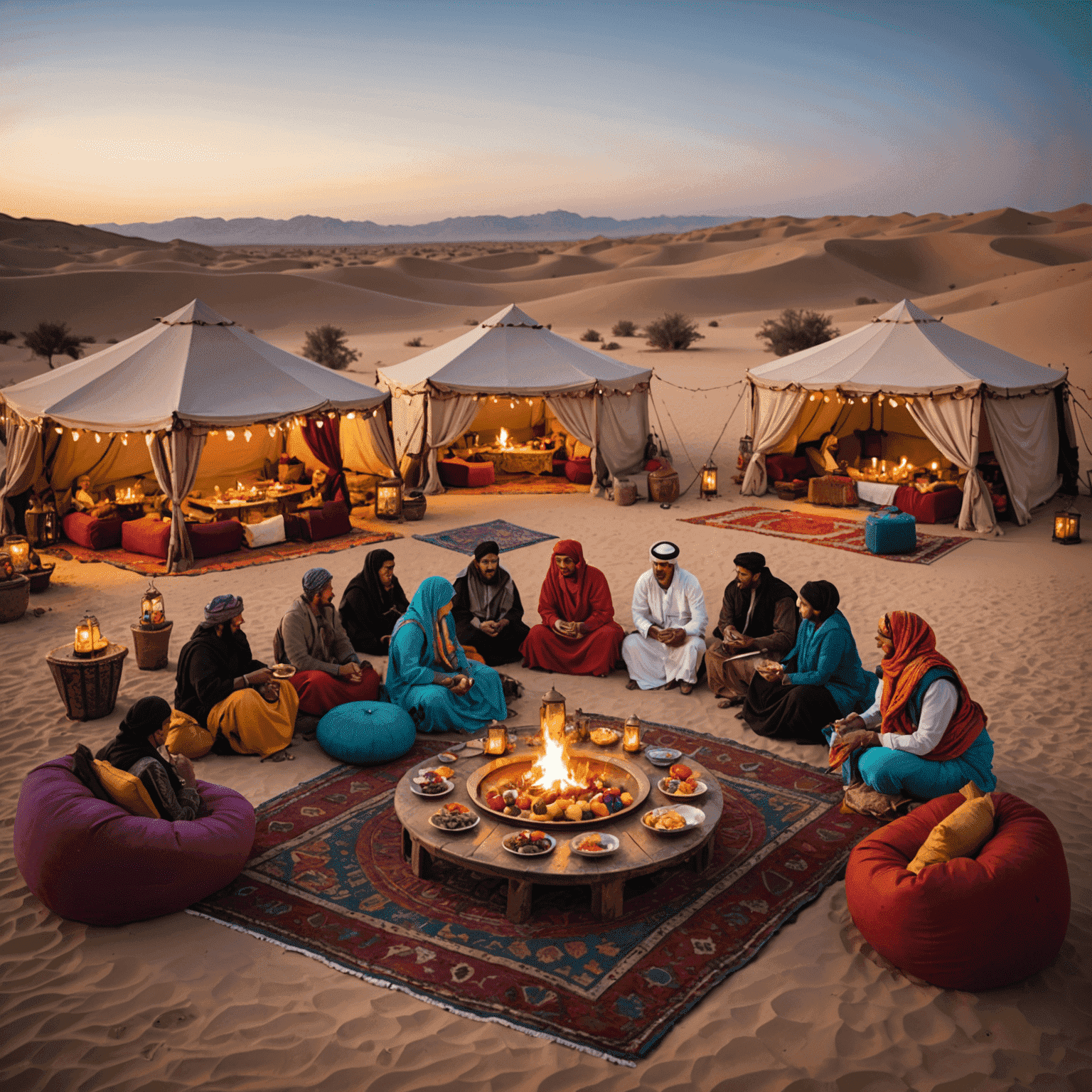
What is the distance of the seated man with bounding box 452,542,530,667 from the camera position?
7488mm

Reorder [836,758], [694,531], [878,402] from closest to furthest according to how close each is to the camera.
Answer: [836,758]
[694,531]
[878,402]

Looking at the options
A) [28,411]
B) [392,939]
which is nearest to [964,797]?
[392,939]

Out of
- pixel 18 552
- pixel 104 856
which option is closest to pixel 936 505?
pixel 18 552

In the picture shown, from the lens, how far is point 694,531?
1235 centimetres

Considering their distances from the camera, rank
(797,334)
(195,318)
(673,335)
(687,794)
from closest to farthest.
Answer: (687,794)
(195,318)
(797,334)
(673,335)

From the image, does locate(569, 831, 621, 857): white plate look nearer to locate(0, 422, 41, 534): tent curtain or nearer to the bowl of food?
the bowl of food

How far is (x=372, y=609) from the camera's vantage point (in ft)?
24.7

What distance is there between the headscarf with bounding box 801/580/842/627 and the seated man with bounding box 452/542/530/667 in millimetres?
2378

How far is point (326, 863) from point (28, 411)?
8.94 meters

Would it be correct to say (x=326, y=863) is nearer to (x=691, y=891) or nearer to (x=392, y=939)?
(x=392, y=939)

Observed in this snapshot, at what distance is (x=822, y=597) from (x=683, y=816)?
6.74ft

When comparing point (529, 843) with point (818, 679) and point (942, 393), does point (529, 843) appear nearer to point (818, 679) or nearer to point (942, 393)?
point (818, 679)

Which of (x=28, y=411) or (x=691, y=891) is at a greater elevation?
(x=28, y=411)

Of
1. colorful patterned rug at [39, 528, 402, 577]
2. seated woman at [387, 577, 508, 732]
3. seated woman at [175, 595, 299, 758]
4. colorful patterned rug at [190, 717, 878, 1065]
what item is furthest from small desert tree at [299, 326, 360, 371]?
colorful patterned rug at [190, 717, 878, 1065]
